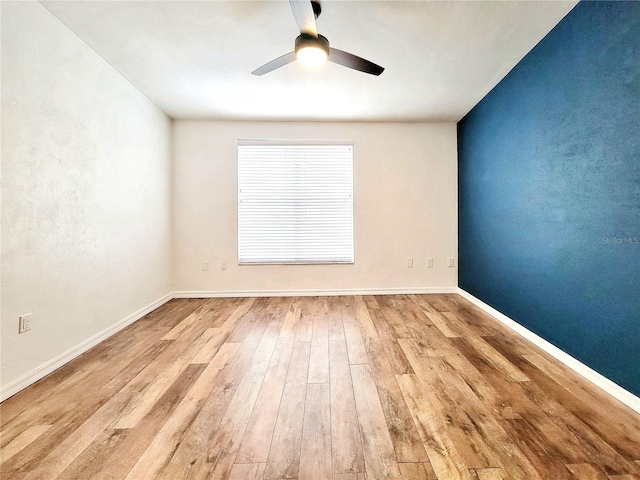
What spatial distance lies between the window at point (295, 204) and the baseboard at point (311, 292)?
16.3 inches

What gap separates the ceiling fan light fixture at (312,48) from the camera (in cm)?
190

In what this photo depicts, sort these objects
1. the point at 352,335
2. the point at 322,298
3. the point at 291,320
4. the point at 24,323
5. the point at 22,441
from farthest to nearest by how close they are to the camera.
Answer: the point at 322,298, the point at 291,320, the point at 352,335, the point at 24,323, the point at 22,441

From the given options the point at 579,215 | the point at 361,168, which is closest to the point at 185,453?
the point at 579,215

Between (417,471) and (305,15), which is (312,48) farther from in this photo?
(417,471)

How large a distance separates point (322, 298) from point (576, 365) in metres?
2.63

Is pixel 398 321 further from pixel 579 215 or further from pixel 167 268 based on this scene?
pixel 167 268

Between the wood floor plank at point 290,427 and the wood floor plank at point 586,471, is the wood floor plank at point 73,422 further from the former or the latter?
the wood floor plank at point 586,471

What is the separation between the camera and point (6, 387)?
177 cm

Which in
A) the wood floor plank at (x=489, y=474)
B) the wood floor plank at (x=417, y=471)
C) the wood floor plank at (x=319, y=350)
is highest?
the wood floor plank at (x=319, y=350)

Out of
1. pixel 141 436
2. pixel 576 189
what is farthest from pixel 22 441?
pixel 576 189

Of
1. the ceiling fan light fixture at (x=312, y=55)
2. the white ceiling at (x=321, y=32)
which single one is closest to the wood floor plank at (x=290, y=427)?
the ceiling fan light fixture at (x=312, y=55)

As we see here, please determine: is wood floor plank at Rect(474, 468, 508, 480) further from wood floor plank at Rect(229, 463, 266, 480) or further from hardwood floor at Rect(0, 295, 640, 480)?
wood floor plank at Rect(229, 463, 266, 480)

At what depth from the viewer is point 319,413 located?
1.60 meters

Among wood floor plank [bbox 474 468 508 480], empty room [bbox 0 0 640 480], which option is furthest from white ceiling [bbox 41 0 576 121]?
wood floor plank [bbox 474 468 508 480]
